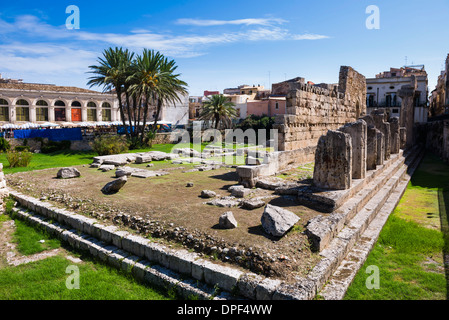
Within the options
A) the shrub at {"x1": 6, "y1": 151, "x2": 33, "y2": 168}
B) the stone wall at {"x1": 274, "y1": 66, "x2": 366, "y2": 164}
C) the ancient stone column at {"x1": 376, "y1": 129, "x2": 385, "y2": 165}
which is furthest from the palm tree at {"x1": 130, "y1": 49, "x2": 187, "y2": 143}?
the ancient stone column at {"x1": 376, "y1": 129, "x2": 385, "y2": 165}

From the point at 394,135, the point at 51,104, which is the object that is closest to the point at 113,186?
the point at 394,135

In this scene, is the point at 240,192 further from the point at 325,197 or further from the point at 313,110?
the point at 313,110

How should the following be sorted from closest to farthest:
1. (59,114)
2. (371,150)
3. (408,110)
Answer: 1. (371,150)
2. (408,110)
3. (59,114)

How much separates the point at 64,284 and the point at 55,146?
2161 cm

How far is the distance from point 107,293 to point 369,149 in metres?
9.35

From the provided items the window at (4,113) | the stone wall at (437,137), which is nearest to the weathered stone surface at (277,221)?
the stone wall at (437,137)

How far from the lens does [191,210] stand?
6.99 m

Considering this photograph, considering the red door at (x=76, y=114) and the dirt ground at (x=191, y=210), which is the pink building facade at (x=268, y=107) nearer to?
the red door at (x=76, y=114)

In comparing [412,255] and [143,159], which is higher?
[143,159]

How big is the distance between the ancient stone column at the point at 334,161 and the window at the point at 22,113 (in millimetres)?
40459

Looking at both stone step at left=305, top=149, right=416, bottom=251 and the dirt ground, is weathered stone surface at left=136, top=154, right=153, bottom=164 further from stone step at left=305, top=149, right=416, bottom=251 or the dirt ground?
stone step at left=305, top=149, right=416, bottom=251

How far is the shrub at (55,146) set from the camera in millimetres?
23172

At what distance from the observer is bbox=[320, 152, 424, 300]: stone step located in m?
4.35
